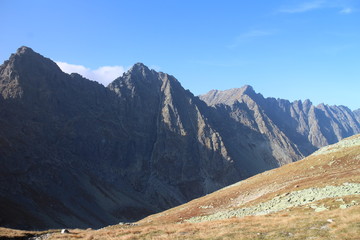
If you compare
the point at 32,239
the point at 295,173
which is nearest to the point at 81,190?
the point at 295,173

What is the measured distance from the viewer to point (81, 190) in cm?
15500

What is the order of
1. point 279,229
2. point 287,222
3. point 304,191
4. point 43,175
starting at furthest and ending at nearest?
point 43,175, point 304,191, point 287,222, point 279,229

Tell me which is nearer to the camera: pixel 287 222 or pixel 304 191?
pixel 287 222

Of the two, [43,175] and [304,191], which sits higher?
[43,175]

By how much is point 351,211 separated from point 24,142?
6433 inches

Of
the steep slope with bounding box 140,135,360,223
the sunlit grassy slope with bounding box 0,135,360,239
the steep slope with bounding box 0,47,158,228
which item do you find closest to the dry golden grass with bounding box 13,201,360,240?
the sunlit grassy slope with bounding box 0,135,360,239

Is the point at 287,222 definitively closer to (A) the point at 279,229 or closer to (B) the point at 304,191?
(A) the point at 279,229

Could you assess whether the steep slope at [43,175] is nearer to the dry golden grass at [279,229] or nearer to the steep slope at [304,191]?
the steep slope at [304,191]

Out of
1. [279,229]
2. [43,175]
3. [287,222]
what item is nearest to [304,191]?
[287,222]

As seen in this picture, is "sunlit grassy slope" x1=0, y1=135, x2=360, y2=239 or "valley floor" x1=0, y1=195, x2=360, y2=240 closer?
"valley floor" x1=0, y1=195, x2=360, y2=240

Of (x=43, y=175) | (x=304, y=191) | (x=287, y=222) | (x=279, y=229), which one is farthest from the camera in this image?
(x=43, y=175)

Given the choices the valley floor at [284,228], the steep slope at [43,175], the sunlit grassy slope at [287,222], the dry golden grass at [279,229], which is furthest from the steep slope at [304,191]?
the steep slope at [43,175]

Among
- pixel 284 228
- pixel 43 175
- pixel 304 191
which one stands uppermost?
pixel 43 175

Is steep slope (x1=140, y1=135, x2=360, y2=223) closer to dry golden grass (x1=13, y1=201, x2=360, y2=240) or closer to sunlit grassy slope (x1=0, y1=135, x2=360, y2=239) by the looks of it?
sunlit grassy slope (x1=0, y1=135, x2=360, y2=239)
